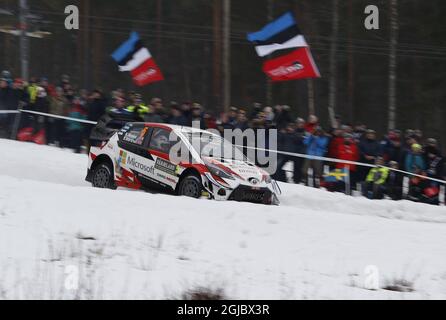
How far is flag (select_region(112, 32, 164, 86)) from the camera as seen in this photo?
23766 mm

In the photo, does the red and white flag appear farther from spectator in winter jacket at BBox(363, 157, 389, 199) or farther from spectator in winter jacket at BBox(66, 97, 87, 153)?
spectator in winter jacket at BBox(363, 157, 389, 199)

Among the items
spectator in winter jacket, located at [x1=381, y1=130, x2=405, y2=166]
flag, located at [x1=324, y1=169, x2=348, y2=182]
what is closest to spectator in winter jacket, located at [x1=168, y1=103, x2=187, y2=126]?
flag, located at [x1=324, y1=169, x2=348, y2=182]

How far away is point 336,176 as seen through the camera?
18922 mm

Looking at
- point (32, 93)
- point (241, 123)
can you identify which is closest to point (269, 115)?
point (241, 123)

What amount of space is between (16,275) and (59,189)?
3869 millimetres

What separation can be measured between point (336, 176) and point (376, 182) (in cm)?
96

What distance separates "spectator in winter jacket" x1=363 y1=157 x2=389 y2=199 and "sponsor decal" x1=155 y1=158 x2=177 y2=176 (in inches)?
243

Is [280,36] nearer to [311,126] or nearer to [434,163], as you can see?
[311,126]

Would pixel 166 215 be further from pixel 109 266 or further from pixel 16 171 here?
pixel 16 171

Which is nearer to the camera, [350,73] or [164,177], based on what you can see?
[164,177]

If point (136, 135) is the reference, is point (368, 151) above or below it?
below

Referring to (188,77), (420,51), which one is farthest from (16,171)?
(188,77)

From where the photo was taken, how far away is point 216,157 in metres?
14.2
